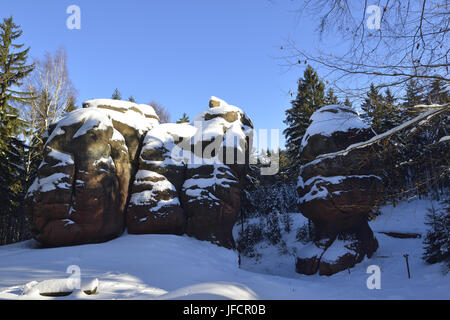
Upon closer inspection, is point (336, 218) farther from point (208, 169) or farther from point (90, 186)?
point (90, 186)

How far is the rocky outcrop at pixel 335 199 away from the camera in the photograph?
12.5 m

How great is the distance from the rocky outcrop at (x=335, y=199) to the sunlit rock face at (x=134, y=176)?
12.8 ft

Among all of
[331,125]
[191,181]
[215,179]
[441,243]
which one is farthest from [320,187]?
[191,181]

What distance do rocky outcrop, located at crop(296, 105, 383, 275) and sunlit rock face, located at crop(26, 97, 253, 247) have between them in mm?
3893

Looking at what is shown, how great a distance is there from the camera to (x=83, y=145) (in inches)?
437

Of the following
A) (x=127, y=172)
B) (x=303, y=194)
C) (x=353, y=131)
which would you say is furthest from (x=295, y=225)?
(x=127, y=172)

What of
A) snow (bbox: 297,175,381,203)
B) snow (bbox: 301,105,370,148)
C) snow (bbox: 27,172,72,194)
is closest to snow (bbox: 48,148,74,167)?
snow (bbox: 27,172,72,194)

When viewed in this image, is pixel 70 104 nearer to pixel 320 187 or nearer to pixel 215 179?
pixel 215 179

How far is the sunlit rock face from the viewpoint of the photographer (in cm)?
1044

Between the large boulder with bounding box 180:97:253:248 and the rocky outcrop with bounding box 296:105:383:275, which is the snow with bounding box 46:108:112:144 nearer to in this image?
the large boulder with bounding box 180:97:253:248

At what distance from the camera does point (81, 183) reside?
10.5m

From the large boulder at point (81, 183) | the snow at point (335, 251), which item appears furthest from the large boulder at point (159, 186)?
the snow at point (335, 251)

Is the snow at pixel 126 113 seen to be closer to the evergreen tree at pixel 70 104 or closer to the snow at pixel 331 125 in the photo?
the evergreen tree at pixel 70 104
